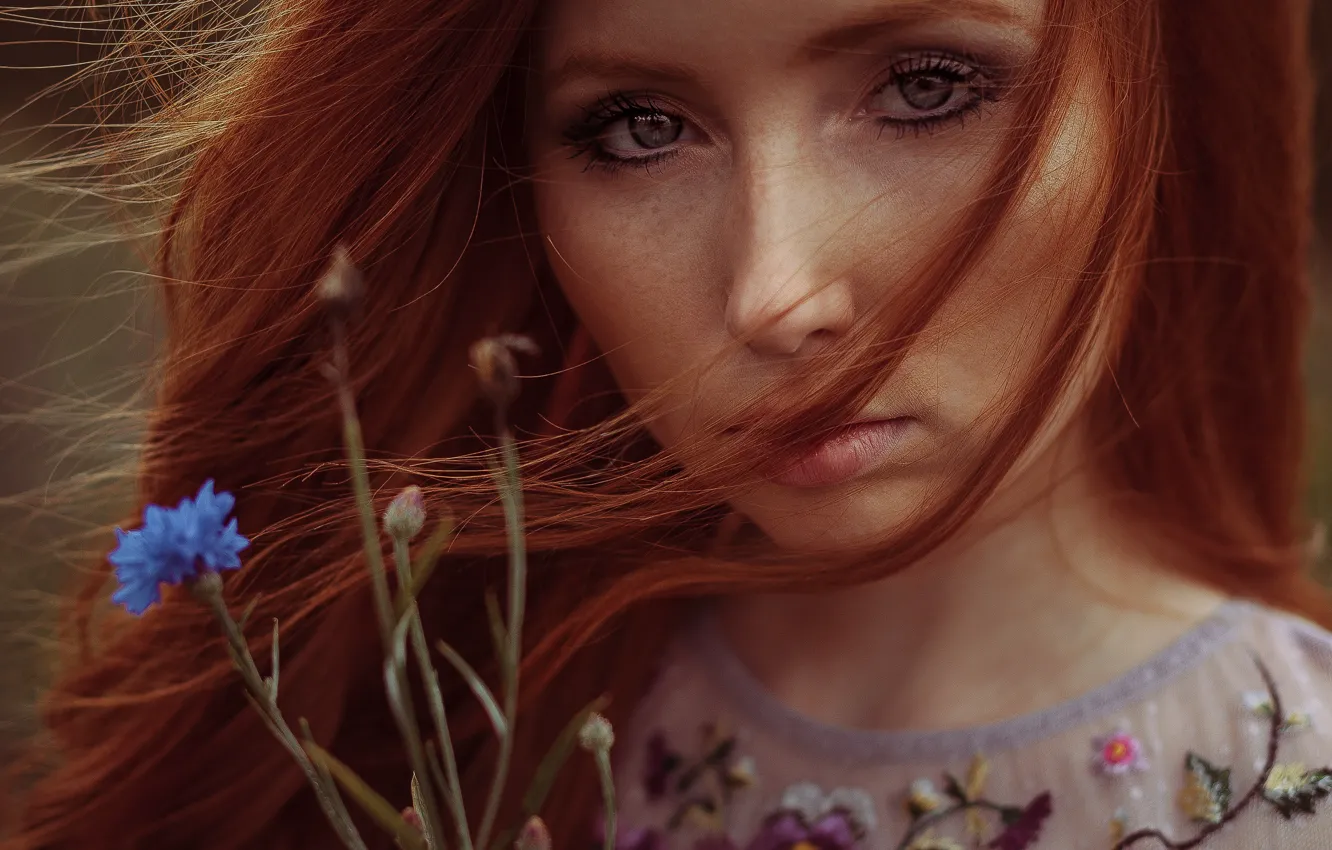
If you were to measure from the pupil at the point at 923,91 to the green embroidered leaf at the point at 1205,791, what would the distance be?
21.4 inches

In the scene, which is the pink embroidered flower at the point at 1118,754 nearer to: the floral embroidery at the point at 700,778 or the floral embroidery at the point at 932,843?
the floral embroidery at the point at 932,843

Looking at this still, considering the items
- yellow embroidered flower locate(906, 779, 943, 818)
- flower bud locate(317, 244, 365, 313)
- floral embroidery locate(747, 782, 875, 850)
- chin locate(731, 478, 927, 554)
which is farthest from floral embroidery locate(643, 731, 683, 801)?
flower bud locate(317, 244, 365, 313)

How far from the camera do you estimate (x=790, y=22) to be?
2.56ft

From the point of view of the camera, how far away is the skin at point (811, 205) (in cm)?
80

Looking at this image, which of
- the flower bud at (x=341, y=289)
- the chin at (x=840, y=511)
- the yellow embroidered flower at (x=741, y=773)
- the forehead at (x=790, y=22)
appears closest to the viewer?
the flower bud at (x=341, y=289)

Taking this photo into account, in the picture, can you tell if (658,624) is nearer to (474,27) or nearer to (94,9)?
(474,27)

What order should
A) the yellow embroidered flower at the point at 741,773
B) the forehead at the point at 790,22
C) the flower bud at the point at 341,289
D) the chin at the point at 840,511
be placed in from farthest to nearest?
the yellow embroidered flower at the point at 741,773
the chin at the point at 840,511
the forehead at the point at 790,22
the flower bud at the point at 341,289

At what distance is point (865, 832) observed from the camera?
41.5 inches

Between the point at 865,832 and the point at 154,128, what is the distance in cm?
86

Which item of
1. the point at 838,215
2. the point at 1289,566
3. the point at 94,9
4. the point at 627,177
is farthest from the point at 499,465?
the point at 1289,566

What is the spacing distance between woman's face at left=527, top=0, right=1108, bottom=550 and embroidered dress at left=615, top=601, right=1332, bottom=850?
0.27 meters

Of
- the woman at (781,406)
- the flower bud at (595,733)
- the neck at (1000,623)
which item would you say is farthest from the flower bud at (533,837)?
the neck at (1000,623)

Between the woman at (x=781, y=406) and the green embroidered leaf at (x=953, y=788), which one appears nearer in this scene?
the woman at (x=781, y=406)

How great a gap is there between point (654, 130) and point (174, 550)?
0.52 meters
